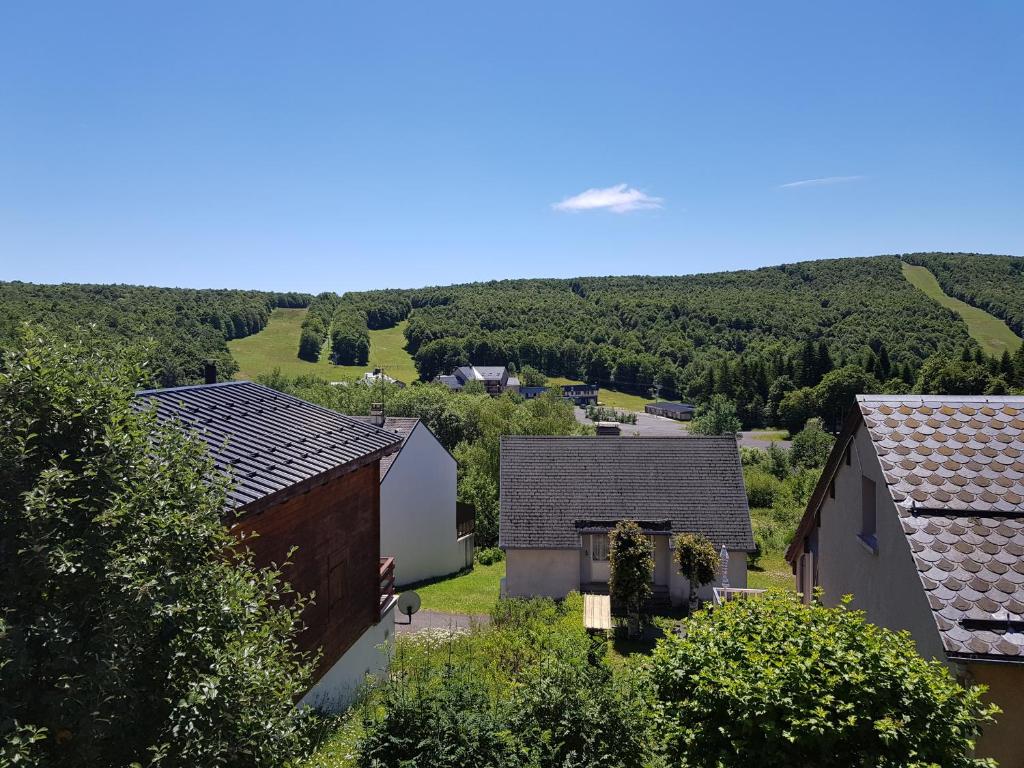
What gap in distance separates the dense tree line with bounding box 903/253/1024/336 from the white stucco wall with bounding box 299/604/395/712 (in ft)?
522

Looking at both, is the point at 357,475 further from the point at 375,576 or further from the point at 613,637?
the point at 613,637

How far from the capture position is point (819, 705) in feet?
14.4

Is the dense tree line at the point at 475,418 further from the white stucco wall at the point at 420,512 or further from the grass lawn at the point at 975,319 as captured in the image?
the grass lawn at the point at 975,319

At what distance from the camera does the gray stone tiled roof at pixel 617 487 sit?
2377cm

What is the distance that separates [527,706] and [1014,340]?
15629 centimetres

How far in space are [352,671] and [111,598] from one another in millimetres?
9296

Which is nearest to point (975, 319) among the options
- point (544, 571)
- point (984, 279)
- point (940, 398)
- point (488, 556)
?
point (984, 279)

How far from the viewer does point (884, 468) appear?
23.2 ft

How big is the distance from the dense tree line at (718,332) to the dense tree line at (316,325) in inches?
374

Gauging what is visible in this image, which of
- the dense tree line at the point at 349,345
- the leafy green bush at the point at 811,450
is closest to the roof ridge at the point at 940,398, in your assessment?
the leafy green bush at the point at 811,450

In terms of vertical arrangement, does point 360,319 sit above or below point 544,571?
above

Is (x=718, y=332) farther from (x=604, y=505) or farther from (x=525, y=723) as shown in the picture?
(x=525, y=723)

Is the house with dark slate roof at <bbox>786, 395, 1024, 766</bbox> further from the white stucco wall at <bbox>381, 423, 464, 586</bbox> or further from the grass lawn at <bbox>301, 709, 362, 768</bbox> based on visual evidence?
the white stucco wall at <bbox>381, 423, 464, 586</bbox>

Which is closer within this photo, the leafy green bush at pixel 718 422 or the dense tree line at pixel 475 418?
the dense tree line at pixel 475 418
